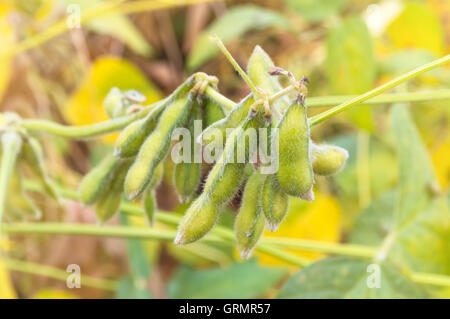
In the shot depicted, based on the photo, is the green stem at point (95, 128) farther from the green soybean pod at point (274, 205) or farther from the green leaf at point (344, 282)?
the green leaf at point (344, 282)

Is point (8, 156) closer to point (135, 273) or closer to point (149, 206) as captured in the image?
point (149, 206)

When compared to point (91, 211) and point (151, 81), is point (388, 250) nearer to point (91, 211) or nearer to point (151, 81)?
point (91, 211)

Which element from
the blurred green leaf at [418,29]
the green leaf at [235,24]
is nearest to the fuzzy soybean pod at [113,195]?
the green leaf at [235,24]

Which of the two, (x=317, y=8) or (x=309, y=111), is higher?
(x=317, y=8)

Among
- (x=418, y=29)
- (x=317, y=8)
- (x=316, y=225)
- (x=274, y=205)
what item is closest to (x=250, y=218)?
(x=274, y=205)

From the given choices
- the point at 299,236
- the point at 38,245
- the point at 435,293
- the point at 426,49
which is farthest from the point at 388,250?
the point at 38,245

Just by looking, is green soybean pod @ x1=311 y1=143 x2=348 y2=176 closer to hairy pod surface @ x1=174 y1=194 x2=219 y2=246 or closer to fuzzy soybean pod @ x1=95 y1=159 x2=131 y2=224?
hairy pod surface @ x1=174 y1=194 x2=219 y2=246
